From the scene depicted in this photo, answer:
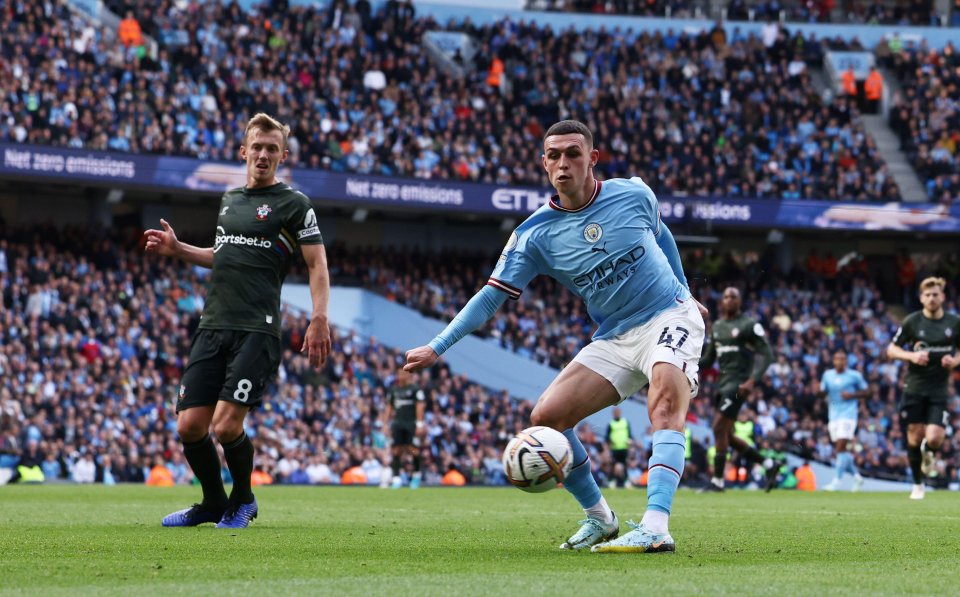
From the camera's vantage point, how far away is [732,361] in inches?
684

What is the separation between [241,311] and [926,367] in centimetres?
969

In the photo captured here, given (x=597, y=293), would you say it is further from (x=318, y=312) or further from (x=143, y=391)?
(x=143, y=391)

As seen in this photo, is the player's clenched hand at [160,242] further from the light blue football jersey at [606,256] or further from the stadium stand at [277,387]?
the stadium stand at [277,387]

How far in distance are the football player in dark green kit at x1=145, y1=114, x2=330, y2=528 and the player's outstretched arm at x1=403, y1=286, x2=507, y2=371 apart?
1.42m

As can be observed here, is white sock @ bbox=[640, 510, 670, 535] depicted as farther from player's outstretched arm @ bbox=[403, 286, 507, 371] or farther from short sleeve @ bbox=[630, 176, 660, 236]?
short sleeve @ bbox=[630, 176, 660, 236]

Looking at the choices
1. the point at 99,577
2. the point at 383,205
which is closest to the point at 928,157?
the point at 383,205

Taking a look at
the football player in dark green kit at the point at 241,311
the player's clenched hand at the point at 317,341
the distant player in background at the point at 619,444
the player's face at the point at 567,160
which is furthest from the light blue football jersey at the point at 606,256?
the distant player in background at the point at 619,444

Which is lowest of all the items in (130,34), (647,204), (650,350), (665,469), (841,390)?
(841,390)

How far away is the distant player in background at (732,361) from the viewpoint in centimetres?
1694

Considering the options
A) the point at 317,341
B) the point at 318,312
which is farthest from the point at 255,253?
the point at 317,341

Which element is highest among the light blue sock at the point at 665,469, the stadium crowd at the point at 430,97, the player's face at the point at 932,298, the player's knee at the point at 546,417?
the stadium crowd at the point at 430,97

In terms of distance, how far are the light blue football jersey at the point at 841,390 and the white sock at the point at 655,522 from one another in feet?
48.2

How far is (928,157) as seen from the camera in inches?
1515

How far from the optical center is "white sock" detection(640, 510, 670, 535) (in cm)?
662
